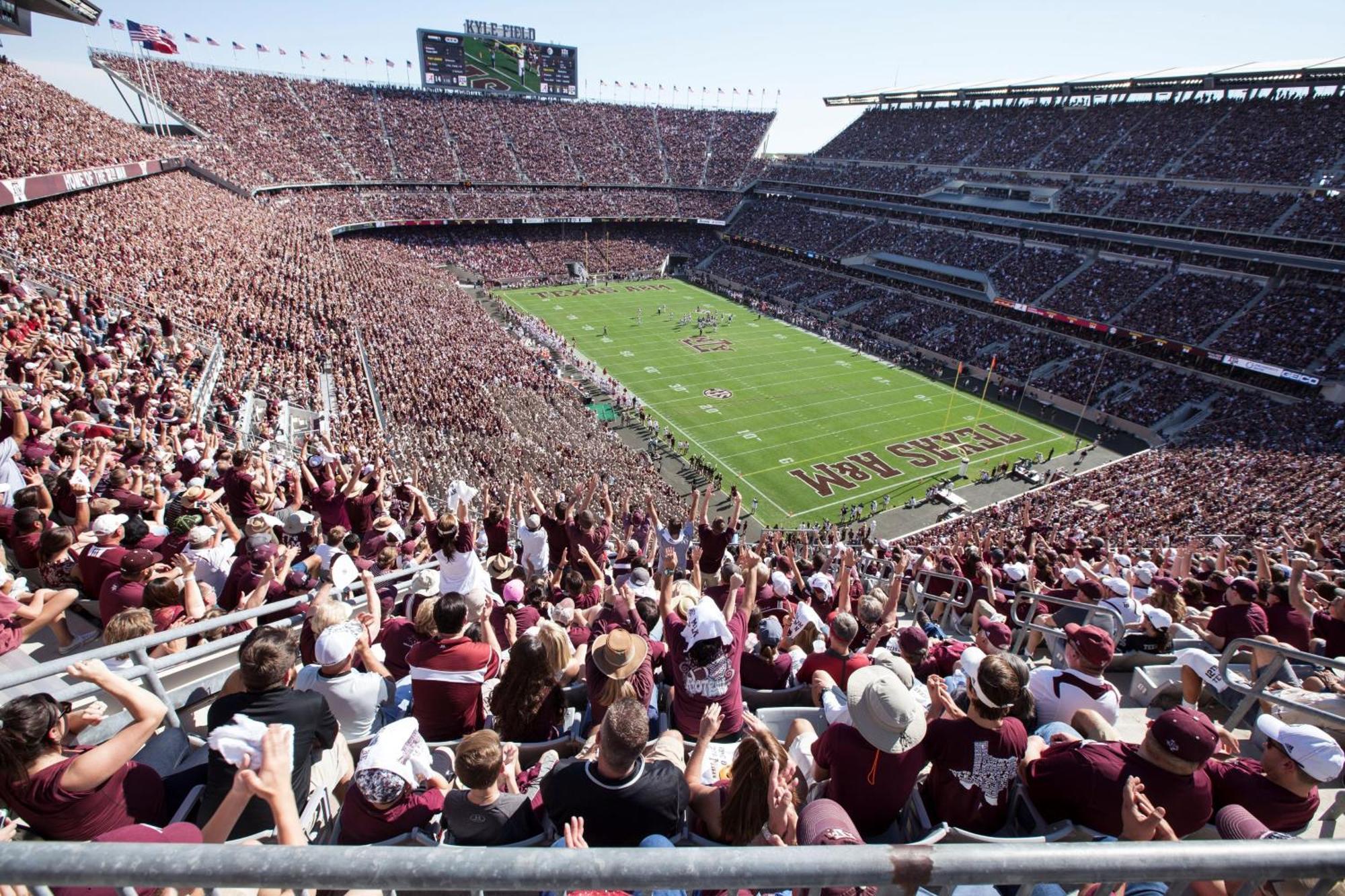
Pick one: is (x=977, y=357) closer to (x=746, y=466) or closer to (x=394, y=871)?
(x=746, y=466)

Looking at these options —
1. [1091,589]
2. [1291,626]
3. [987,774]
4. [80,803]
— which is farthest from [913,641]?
[80,803]

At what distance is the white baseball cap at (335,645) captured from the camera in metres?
4.05

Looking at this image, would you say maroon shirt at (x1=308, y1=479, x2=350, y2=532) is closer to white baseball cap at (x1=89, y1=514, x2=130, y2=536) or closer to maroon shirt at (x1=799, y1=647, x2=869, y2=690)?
white baseball cap at (x1=89, y1=514, x2=130, y2=536)

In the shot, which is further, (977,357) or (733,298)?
(733,298)

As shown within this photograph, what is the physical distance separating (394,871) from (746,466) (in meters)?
29.1

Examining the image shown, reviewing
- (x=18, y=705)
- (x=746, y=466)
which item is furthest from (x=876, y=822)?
(x=746, y=466)

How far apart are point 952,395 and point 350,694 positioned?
3906cm

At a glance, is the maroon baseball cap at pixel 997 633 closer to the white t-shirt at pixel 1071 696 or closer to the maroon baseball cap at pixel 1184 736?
the white t-shirt at pixel 1071 696

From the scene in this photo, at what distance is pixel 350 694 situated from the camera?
4152mm

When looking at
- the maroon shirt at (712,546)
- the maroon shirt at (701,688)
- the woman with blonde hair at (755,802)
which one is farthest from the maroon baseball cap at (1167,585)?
the woman with blonde hair at (755,802)

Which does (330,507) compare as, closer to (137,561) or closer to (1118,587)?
(137,561)

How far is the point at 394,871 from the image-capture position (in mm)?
1504

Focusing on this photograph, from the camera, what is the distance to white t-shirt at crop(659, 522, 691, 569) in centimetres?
999

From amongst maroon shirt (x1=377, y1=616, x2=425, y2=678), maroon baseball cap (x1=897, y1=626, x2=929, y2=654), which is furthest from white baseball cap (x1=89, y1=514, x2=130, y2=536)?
maroon baseball cap (x1=897, y1=626, x2=929, y2=654)
